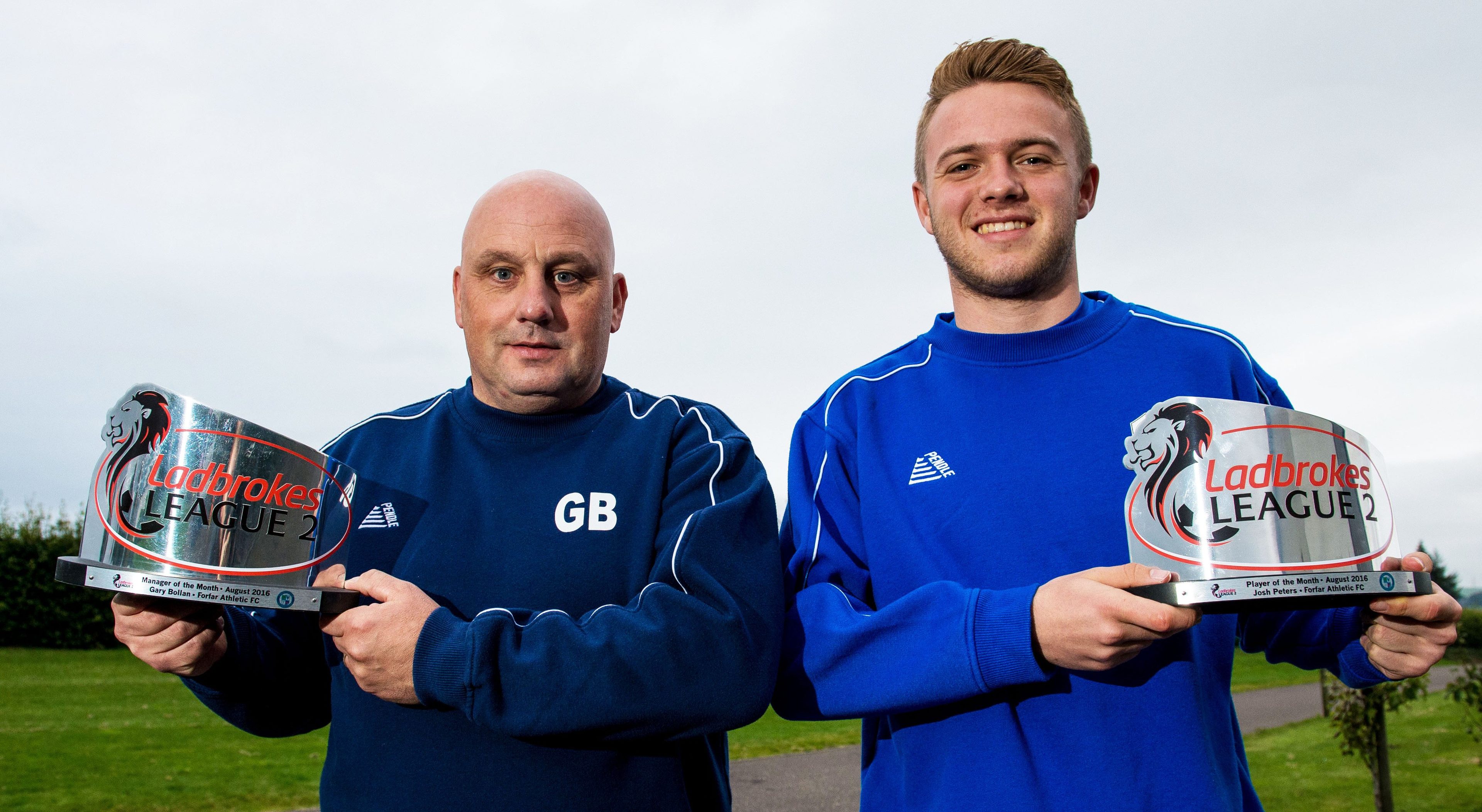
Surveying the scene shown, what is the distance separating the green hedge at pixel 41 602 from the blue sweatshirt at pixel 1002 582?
74.5ft

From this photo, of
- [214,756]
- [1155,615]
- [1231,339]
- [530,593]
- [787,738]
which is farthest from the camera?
[787,738]

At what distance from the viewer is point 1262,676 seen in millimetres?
23859

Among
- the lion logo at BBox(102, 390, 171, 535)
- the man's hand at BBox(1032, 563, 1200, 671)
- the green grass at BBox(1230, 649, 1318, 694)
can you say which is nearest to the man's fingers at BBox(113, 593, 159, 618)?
the lion logo at BBox(102, 390, 171, 535)

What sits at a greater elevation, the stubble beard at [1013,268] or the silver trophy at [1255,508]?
the stubble beard at [1013,268]

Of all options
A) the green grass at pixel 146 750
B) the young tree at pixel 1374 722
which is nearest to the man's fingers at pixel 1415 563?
the green grass at pixel 146 750

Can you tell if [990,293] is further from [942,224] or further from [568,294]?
[568,294]

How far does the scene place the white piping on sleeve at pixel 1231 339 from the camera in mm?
2365

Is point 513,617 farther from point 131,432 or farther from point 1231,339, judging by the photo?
point 1231,339

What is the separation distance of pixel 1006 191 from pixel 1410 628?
49.8 inches

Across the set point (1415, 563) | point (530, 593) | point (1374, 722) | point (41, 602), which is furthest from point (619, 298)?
point (41, 602)

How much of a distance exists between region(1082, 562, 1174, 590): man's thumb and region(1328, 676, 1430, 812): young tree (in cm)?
775

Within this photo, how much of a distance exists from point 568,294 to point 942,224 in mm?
966

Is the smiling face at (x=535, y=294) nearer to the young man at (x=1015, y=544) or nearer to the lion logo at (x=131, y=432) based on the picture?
the young man at (x=1015, y=544)

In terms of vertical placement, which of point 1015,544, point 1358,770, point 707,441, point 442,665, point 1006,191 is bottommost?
point 1358,770
